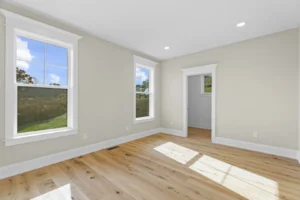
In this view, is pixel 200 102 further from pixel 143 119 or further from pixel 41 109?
pixel 41 109

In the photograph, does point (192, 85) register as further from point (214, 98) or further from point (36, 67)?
point (36, 67)

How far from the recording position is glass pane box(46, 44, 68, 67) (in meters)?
2.75

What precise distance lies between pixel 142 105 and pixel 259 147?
3323 millimetres

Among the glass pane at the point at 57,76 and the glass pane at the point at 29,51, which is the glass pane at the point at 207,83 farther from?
the glass pane at the point at 29,51

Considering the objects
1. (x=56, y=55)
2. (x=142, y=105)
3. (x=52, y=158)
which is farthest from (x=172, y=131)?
(x=56, y=55)

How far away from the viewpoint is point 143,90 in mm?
4887

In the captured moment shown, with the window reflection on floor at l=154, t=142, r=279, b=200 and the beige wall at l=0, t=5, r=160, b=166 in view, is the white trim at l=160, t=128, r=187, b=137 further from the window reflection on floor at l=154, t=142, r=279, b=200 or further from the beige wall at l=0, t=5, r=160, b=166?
the window reflection on floor at l=154, t=142, r=279, b=200

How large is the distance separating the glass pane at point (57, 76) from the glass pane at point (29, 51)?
0.21 metres

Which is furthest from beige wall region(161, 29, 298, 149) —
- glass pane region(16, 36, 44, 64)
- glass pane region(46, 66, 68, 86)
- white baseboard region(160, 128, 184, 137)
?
glass pane region(16, 36, 44, 64)

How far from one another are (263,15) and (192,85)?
4168mm

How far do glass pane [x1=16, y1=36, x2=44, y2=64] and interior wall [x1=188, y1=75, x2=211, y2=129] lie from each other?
216 inches

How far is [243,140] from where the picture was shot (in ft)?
11.8

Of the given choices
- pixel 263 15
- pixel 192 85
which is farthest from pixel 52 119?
pixel 192 85

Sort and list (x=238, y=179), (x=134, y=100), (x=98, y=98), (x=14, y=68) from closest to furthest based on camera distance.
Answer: (x=238, y=179) < (x=14, y=68) < (x=98, y=98) < (x=134, y=100)
